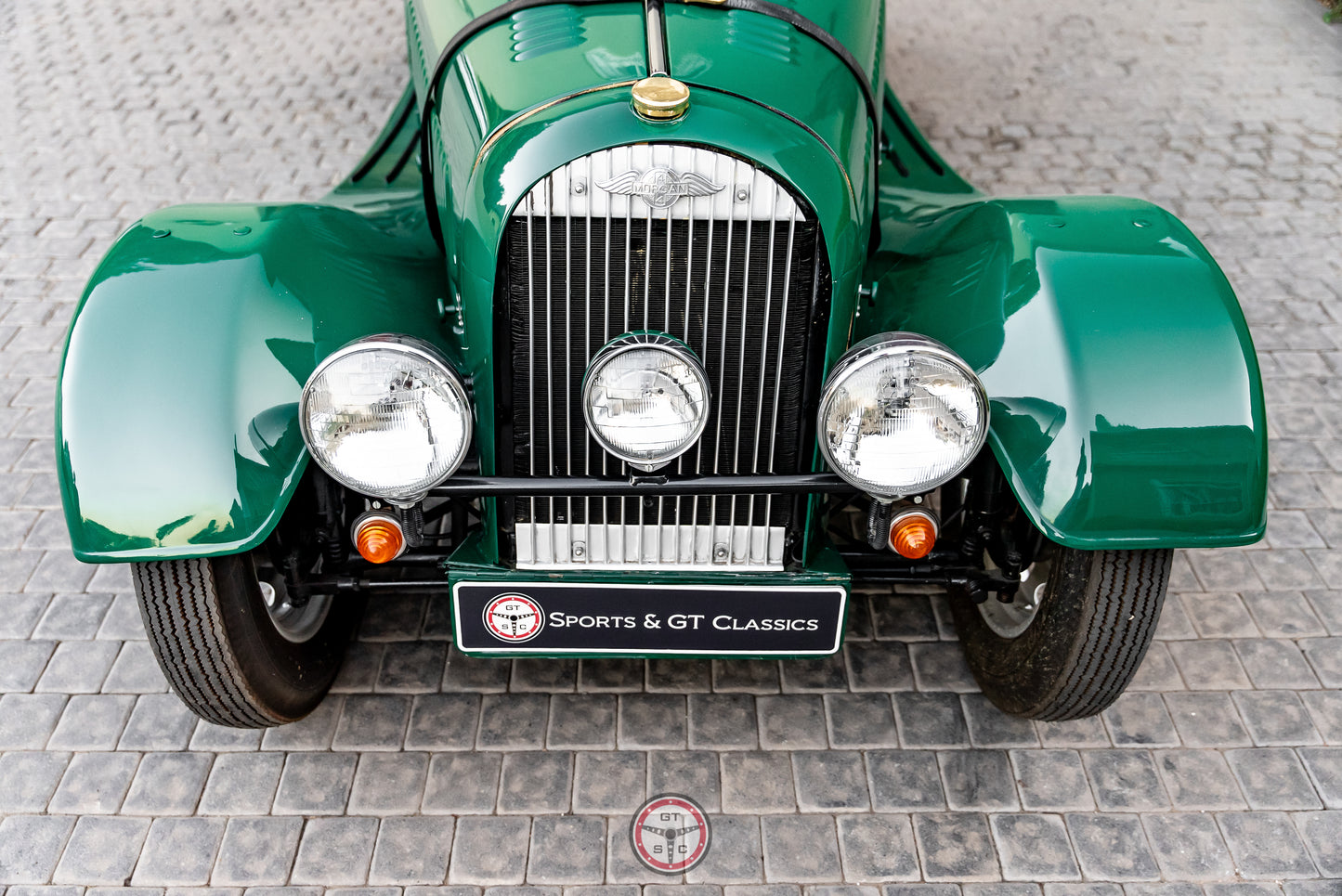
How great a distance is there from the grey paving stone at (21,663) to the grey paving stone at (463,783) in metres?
1.20

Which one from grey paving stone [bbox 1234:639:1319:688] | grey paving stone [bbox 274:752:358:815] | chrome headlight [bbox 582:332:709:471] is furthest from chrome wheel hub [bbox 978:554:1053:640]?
grey paving stone [bbox 274:752:358:815]

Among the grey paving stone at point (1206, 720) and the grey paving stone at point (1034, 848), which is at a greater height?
the grey paving stone at point (1034, 848)

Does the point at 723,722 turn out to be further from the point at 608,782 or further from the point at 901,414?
the point at 901,414

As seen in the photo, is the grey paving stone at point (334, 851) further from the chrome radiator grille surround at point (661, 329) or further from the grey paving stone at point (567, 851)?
the chrome radiator grille surround at point (661, 329)

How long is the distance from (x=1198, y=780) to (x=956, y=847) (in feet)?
2.28

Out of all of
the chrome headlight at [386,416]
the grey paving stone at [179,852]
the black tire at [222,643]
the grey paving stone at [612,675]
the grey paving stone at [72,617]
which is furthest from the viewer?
the grey paving stone at [72,617]

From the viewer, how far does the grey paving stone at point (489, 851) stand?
237 centimetres

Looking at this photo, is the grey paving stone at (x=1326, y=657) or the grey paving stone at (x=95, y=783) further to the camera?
the grey paving stone at (x=1326, y=657)

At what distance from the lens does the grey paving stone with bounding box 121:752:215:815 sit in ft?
8.26

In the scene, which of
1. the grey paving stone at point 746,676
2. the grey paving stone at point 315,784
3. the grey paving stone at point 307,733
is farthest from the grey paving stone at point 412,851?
the grey paving stone at point 746,676

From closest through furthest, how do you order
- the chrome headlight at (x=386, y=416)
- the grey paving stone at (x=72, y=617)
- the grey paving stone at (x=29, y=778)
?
1. the chrome headlight at (x=386, y=416)
2. the grey paving stone at (x=29, y=778)
3. the grey paving stone at (x=72, y=617)

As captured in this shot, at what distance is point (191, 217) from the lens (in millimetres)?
2486

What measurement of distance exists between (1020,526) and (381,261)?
5.80 ft

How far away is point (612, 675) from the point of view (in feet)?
9.30
